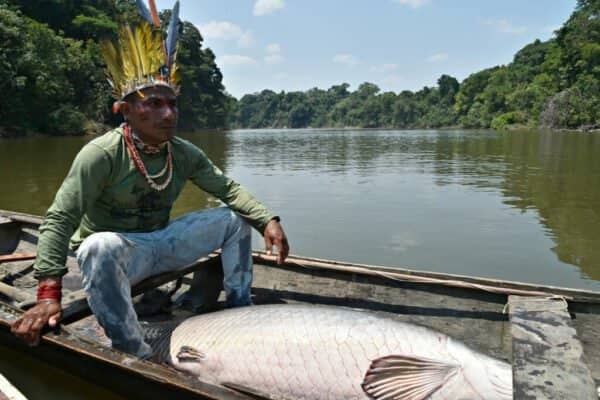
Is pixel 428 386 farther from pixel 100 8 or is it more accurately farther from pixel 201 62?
pixel 201 62

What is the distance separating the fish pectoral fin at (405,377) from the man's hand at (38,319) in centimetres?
142

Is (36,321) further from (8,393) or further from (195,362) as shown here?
(195,362)

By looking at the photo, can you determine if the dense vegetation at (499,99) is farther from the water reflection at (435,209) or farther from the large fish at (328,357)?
the large fish at (328,357)

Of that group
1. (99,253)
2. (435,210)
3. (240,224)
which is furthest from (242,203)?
(435,210)

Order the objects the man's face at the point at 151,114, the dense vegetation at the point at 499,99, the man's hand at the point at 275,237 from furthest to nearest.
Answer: the dense vegetation at the point at 499,99
the man's hand at the point at 275,237
the man's face at the point at 151,114

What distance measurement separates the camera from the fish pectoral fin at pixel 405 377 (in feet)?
6.33

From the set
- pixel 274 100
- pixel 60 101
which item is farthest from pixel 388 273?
pixel 274 100

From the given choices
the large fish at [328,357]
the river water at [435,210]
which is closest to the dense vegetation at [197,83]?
the large fish at [328,357]

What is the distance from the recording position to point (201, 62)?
206 feet

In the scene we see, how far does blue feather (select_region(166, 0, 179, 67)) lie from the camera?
2.84 m

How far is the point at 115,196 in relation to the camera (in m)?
2.61

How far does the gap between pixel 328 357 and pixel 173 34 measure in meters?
2.01

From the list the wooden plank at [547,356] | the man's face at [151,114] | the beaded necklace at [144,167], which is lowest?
the wooden plank at [547,356]

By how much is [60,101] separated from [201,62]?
32890 millimetres
